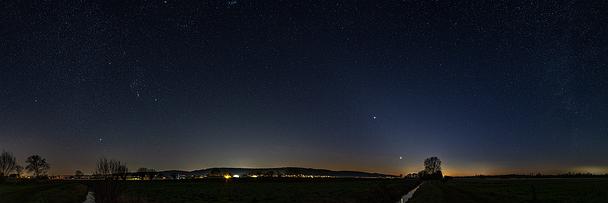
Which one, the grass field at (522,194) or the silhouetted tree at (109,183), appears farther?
the grass field at (522,194)

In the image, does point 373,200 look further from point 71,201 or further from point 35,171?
point 35,171

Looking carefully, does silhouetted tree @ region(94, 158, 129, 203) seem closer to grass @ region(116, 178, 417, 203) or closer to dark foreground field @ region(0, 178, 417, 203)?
dark foreground field @ region(0, 178, 417, 203)

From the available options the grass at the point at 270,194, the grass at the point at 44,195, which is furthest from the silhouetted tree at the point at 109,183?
the grass at the point at 44,195

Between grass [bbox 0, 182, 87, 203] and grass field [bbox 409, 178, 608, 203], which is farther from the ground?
grass [bbox 0, 182, 87, 203]

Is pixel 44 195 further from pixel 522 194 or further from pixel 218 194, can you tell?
pixel 522 194

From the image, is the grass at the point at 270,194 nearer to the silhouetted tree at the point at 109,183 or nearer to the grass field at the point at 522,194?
the grass field at the point at 522,194

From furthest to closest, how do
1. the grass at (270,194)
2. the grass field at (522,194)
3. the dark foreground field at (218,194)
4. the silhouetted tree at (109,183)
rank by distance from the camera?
1. the grass at (270,194)
2. the dark foreground field at (218,194)
3. the grass field at (522,194)
4. the silhouetted tree at (109,183)

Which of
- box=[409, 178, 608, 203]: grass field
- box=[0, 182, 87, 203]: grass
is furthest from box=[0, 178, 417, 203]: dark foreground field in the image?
box=[409, 178, 608, 203]: grass field

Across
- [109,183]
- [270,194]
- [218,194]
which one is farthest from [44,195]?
[109,183]

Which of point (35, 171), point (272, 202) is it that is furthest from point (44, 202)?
point (35, 171)

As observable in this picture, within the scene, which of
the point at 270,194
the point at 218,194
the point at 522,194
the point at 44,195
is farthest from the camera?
the point at 218,194

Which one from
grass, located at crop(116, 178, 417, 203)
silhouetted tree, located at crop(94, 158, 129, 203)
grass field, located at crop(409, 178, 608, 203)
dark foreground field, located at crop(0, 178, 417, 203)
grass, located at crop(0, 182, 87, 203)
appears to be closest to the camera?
silhouetted tree, located at crop(94, 158, 129, 203)

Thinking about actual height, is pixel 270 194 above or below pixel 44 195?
below

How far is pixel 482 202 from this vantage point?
38562 mm
